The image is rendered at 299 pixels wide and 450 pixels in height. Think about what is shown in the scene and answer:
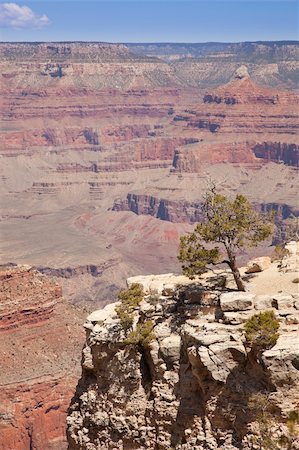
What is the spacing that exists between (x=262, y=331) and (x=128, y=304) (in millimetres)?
5929

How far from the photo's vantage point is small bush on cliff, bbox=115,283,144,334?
22672 millimetres

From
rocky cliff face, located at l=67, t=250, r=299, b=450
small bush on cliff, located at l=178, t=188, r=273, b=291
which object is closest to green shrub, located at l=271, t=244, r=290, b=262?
rocky cliff face, located at l=67, t=250, r=299, b=450

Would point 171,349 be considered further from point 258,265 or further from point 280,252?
point 280,252

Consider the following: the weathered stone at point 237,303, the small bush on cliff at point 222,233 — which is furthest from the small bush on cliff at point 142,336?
the small bush on cliff at point 222,233

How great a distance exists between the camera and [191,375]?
20.2 metres

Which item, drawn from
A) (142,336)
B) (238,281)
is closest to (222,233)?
(238,281)

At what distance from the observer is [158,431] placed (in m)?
21.0

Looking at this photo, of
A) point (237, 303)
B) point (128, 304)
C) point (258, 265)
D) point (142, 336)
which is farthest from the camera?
point (258, 265)

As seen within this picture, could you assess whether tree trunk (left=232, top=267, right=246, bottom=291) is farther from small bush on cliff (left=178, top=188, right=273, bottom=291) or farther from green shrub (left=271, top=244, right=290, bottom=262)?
green shrub (left=271, top=244, right=290, bottom=262)

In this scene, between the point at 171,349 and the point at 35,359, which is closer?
the point at 171,349

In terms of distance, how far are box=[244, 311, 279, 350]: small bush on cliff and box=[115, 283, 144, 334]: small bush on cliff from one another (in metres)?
4.39

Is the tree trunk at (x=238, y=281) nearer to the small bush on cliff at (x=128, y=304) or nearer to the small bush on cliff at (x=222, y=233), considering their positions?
the small bush on cliff at (x=222, y=233)

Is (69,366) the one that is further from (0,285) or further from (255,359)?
(255,359)

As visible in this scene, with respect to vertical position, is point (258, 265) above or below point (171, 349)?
above
